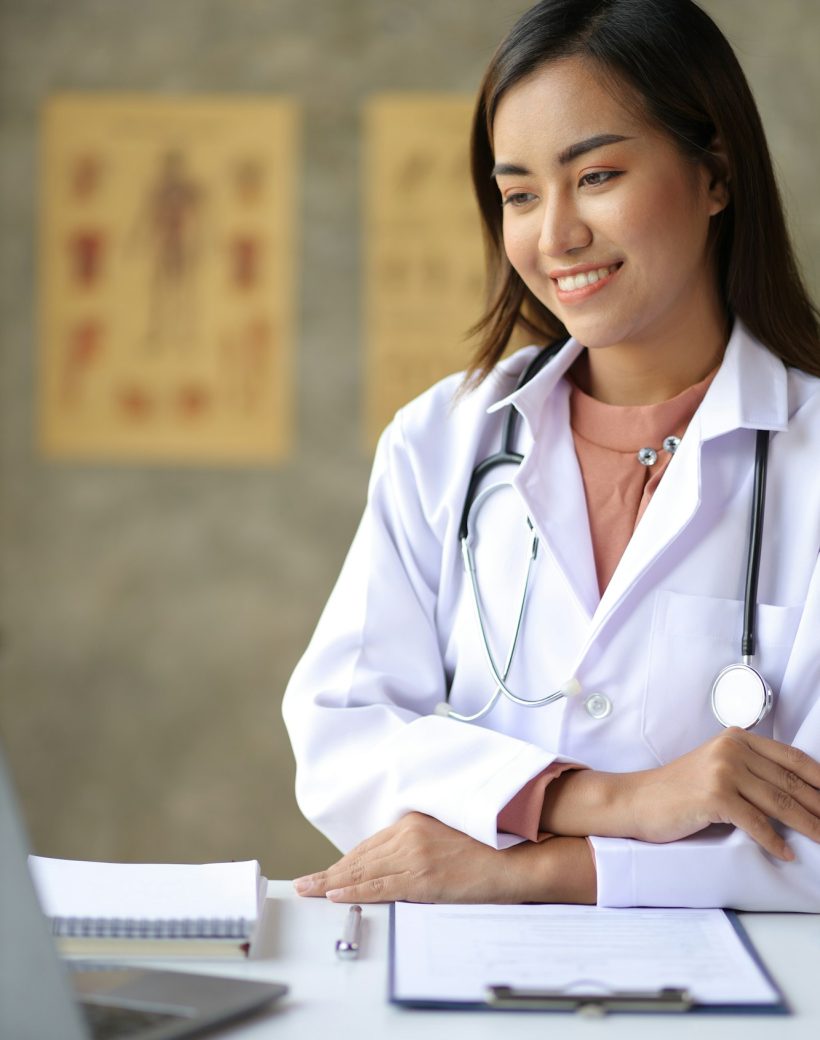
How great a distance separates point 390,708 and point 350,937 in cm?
44

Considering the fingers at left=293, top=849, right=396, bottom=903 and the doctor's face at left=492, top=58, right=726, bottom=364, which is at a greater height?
the doctor's face at left=492, top=58, right=726, bottom=364

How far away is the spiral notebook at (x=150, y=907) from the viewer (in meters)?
0.96

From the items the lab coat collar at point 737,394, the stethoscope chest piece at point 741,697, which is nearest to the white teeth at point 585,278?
the lab coat collar at point 737,394

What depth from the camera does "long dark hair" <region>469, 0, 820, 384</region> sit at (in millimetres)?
1386

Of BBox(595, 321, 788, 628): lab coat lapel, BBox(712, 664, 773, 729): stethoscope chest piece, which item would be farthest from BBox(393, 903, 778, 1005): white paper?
BBox(595, 321, 788, 628): lab coat lapel

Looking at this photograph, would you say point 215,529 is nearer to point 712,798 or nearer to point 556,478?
point 556,478

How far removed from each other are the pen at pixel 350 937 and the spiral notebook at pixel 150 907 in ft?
0.23

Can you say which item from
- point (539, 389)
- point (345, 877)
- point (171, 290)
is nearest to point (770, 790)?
point (345, 877)

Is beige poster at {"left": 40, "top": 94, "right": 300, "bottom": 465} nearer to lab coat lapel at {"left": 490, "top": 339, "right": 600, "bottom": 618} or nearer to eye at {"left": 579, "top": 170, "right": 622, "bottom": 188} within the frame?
lab coat lapel at {"left": 490, "top": 339, "right": 600, "bottom": 618}

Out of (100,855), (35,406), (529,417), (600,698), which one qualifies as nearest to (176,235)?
(35,406)

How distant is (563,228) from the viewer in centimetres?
140

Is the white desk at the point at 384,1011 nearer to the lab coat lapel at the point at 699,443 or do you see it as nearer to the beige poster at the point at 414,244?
the lab coat lapel at the point at 699,443

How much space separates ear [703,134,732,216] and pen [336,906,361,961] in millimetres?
914

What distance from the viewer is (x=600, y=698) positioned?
1.38 metres
